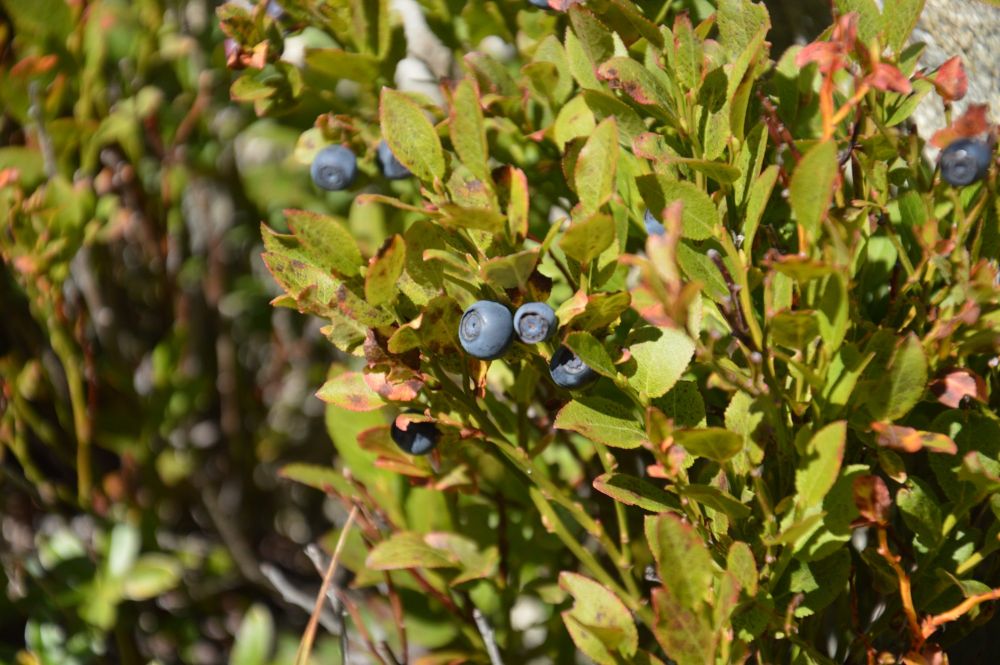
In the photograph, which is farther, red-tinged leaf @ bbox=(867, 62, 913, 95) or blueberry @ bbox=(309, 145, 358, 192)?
blueberry @ bbox=(309, 145, 358, 192)

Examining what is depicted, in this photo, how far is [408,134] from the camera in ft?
2.45

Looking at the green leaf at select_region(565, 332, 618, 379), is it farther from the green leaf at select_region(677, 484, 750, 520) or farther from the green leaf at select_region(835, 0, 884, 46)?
the green leaf at select_region(835, 0, 884, 46)

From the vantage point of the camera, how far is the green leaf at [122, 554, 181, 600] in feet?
4.49

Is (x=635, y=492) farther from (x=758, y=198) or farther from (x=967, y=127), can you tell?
(x=967, y=127)

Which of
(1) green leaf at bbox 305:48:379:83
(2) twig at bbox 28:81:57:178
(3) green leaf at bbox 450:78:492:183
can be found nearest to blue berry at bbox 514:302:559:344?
(3) green leaf at bbox 450:78:492:183

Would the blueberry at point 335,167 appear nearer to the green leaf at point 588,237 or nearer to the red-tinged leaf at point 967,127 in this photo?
the green leaf at point 588,237

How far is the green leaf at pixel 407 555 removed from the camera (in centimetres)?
95

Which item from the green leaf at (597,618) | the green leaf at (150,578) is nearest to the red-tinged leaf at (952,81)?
the green leaf at (597,618)

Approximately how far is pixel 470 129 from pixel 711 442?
284 mm

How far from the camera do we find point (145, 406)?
1604mm

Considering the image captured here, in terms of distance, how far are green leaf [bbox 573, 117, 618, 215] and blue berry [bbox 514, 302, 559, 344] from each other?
0.28 ft

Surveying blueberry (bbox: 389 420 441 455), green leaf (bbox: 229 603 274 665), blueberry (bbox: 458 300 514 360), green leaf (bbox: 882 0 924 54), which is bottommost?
green leaf (bbox: 229 603 274 665)

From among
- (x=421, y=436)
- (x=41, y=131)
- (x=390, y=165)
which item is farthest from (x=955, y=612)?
(x=41, y=131)

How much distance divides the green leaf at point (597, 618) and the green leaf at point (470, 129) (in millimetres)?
332
